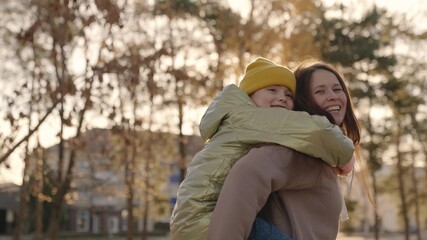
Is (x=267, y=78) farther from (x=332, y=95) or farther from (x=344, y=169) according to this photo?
(x=344, y=169)

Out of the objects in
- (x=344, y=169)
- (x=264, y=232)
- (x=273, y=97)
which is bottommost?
(x=264, y=232)

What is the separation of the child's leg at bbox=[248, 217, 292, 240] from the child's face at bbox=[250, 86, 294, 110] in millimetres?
396

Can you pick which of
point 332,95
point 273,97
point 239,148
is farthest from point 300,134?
point 332,95

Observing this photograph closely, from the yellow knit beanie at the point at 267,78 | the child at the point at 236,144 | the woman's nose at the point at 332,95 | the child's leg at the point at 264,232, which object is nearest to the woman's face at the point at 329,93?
the woman's nose at the point at 332,95

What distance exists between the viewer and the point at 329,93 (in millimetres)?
2375

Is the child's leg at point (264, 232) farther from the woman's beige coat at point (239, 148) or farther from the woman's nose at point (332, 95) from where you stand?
the woman's nose at point (332, 95)

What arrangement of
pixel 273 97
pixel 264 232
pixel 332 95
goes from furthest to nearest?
pixel 332 95
pixel 273 97
pixel 264 232

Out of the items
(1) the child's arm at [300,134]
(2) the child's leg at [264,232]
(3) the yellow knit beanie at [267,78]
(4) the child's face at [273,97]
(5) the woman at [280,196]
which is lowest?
(2) the child's leg at [264,232]

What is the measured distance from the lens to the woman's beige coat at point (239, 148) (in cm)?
196

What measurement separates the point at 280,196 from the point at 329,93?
500mm

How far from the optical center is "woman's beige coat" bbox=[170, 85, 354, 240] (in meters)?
1.96

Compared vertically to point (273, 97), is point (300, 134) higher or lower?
lower

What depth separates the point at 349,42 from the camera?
24281 millimetres

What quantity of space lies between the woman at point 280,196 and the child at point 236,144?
0.15 ft
